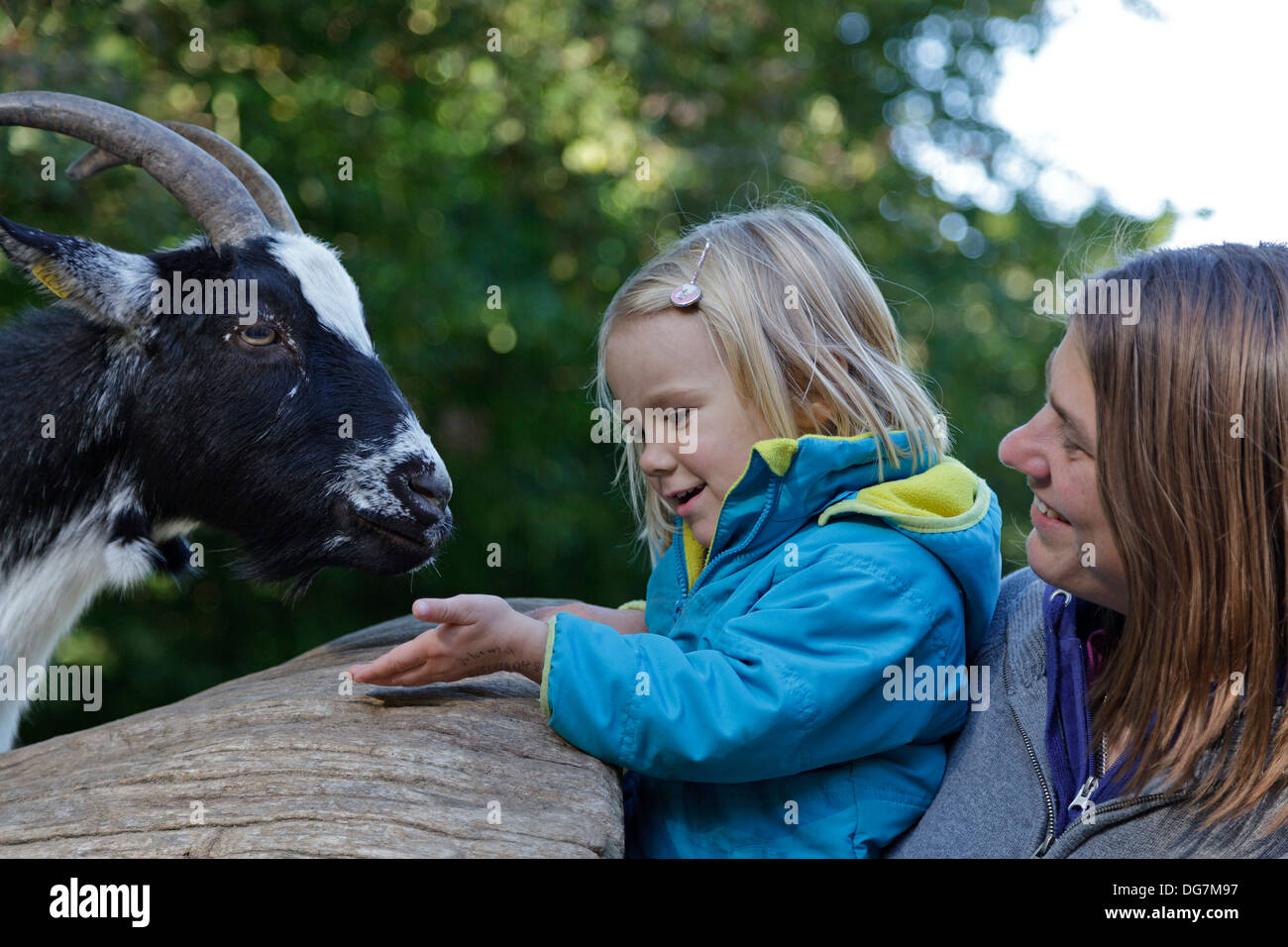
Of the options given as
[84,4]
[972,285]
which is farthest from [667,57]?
[84,4]

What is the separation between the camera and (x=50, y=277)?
279 cm

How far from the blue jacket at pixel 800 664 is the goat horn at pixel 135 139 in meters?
1.61

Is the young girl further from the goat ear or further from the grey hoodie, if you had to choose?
the goat ear

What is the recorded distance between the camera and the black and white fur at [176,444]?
277cm

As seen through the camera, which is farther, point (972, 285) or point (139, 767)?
point (972, 285)

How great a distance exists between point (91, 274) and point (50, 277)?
0.10 m

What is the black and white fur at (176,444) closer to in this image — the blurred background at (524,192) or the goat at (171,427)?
the goat at (171,427)

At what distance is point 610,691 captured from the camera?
1853 millimetres

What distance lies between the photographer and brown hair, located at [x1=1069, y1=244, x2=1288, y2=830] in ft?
5.78

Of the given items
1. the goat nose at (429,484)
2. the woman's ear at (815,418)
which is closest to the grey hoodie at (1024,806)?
the woman's ear at (815,418)

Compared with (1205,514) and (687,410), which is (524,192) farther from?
(1205,514)

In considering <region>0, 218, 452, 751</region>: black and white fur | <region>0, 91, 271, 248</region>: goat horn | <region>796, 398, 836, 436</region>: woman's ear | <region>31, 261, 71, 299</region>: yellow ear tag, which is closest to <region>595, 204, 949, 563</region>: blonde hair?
<region>796, 398, 836, 436</region>: woman's ear

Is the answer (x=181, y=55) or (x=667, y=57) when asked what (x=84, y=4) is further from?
(x=667, y=57)
